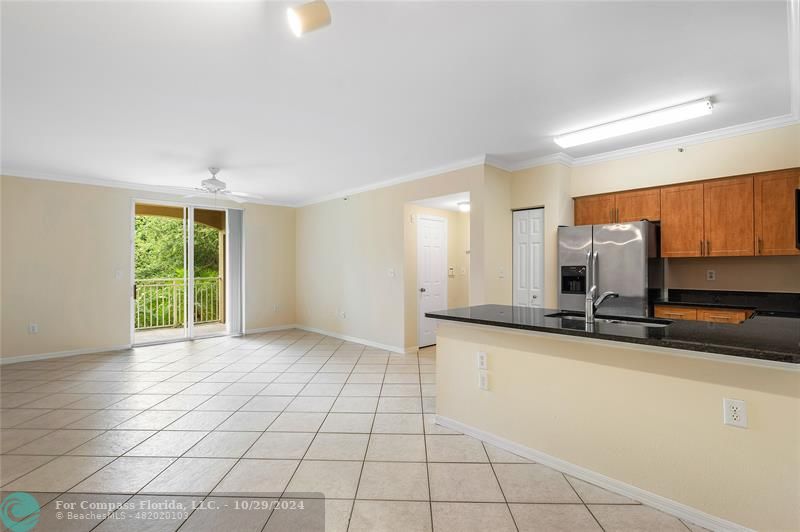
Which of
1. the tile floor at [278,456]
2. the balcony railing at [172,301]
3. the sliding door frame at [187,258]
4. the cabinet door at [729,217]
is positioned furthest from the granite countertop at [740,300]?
the balcony railing at [172,301]

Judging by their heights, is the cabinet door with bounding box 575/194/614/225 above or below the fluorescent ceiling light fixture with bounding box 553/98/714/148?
below

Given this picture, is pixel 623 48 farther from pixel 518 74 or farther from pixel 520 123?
pixel 520 123

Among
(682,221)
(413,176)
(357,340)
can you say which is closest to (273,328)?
(357,340)

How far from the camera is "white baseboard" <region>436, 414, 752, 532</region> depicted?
5.88 feet

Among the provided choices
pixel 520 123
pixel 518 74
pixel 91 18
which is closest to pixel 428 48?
pixel 518 74

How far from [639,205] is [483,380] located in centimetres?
299

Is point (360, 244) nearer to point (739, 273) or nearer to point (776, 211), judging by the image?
point (739, 273)

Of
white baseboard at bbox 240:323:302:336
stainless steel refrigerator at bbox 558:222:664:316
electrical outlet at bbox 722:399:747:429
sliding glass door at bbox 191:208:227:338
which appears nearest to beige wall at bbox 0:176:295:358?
sliding glass door at bbox 191:208:227:338

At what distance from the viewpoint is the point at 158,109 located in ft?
10.0

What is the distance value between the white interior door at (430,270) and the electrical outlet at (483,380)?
2.93 m

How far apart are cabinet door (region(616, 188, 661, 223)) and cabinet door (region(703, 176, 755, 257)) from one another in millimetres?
419

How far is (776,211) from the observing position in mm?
3346

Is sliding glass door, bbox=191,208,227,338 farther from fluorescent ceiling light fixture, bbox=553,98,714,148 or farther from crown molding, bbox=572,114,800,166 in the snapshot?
crown molding, bbox=572,114,800,166

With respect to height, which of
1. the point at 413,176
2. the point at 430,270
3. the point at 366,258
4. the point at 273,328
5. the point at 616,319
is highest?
the point at 413,176
